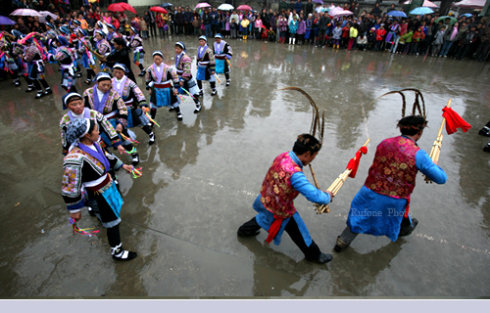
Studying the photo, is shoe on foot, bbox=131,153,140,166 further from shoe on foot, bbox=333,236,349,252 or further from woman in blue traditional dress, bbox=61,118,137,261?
shoe on foot, bbox=333,236,349,252

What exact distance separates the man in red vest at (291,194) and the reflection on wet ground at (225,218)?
0.42 m

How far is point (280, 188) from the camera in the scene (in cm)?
239

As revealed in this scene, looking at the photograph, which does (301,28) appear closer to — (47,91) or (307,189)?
(47,91)

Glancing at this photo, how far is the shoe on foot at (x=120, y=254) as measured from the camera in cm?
288

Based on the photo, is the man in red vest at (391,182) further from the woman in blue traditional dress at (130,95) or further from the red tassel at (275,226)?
the woman in blue traditional dress at (130,95)

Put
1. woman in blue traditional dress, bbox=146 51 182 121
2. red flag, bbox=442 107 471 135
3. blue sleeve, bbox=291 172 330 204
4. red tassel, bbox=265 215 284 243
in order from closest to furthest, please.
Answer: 1. blue sleeve, bbox=291 172 330 204
2. red tassel, bbox=265 215 284 243
3. red flag, bbox=442 107 471 135
4. woman in blue traditional dress, bbox=146 51 182 121

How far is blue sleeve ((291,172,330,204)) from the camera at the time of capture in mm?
2203

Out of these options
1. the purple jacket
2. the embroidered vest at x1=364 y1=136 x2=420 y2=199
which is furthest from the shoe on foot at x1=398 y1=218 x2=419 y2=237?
the purple jacket

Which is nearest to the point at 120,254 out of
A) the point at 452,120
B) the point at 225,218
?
the point at 225,218

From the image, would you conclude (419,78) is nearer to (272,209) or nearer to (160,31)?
(272,209)

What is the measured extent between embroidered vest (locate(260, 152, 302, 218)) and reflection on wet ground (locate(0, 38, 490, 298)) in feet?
2.67

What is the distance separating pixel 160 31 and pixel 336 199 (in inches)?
723

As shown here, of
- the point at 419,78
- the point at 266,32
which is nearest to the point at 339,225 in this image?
the point at 419,78

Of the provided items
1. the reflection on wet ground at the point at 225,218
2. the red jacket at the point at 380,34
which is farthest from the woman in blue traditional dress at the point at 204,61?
the red jacket at the point at 380,34
